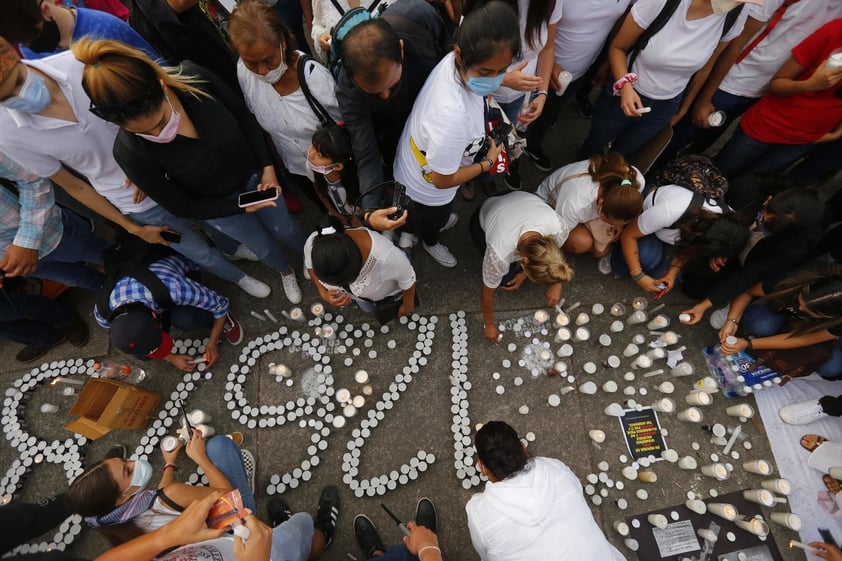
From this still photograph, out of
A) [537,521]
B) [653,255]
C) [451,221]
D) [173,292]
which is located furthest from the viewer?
[451,221]

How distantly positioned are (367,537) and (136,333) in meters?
1.98

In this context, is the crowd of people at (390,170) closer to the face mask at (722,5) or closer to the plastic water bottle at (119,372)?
the face mask at (722,5)

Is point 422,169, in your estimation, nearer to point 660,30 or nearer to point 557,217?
point 557,217

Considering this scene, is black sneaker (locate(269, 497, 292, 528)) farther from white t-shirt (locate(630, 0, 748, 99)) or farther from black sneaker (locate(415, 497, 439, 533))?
white t-shirt (locate(630, 0, 748, 99))

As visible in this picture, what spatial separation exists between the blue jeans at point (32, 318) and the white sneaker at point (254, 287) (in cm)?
137

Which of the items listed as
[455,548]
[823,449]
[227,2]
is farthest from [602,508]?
[227,2]

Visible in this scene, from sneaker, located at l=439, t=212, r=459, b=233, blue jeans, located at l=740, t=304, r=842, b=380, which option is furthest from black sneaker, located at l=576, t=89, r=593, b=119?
blue jeans, located at l=740, t=304, r=842, b=380

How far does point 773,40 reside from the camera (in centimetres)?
270

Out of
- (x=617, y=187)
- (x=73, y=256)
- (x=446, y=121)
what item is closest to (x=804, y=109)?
(x=617, y=187)

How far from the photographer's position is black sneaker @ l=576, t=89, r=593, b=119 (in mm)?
4301

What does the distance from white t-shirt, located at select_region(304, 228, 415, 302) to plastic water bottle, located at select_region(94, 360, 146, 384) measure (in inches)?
73.9

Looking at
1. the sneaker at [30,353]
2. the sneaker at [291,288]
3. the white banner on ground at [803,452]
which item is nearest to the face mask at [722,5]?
the white banner on ground at [803,452]

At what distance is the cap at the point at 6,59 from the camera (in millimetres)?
1765

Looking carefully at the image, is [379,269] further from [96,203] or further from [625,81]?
[625,81]
